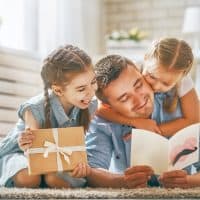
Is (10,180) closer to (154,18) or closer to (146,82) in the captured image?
(146,82)

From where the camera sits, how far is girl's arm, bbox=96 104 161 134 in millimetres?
1117

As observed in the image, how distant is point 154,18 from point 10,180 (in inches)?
65.4

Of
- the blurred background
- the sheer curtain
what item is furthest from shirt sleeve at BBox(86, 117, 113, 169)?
the sheer curtain

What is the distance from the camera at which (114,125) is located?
44.8 inches

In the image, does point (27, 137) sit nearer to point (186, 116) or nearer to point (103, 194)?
point (103, 194)

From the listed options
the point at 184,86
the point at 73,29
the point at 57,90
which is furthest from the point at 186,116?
the point at 73,29

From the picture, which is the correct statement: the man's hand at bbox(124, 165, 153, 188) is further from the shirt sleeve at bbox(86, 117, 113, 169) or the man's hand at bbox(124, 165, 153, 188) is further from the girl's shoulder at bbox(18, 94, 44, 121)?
the girl's shoulder at bbox(18, 94, 44, 121)

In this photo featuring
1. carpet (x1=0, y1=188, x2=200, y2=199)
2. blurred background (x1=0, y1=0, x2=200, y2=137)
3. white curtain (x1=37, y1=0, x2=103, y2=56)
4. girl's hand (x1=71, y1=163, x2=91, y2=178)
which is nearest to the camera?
carpet (x1=0, y1=188, x2=200, y2=199)

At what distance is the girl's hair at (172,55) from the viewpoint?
1111mm

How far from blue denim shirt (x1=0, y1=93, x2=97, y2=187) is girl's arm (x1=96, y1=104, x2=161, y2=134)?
0.13ft

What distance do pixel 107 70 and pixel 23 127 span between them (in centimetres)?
A: 21

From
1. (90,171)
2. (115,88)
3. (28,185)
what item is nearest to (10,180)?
(28,185)

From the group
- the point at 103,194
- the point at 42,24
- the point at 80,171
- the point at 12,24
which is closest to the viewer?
the point at 103,194

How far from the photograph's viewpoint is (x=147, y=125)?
44.0 inches
